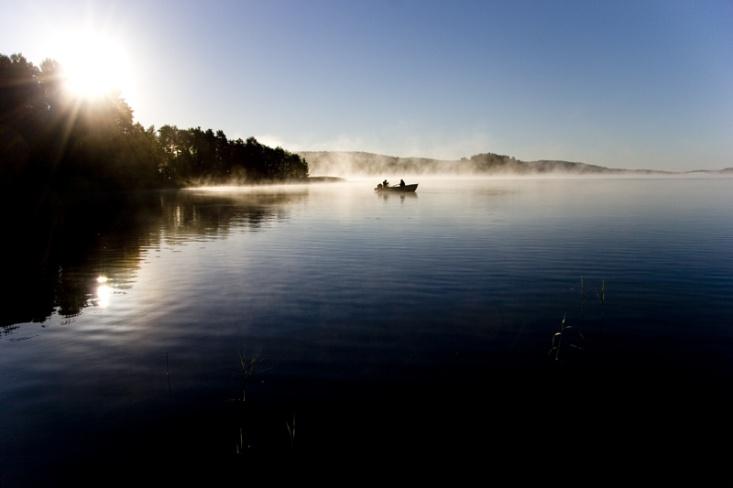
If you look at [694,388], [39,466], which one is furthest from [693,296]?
[39,466]

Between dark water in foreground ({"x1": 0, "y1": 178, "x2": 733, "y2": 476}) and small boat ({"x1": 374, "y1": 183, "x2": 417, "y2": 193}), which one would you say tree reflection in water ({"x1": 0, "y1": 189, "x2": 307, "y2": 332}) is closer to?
dark water in foreground ({"x1": 0, "y1": 178, "x2": 733, "y2": 476})

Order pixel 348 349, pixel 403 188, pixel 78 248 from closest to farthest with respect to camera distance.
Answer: pixel 348 349 → pixel 78 248 → pixel 403 188

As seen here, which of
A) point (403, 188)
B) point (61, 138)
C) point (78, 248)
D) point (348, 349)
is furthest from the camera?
point (403, 188)

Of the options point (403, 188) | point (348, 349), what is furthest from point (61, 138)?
point (348, 349)

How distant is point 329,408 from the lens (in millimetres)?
9930

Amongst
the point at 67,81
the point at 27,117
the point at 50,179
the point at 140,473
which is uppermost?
the point at 67,81

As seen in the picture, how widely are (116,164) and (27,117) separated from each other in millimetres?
21119

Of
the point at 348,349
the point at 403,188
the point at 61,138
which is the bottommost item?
the point at 348,349

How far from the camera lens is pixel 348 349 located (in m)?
13.4

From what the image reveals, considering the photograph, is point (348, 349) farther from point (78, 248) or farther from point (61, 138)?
point (61, 138)

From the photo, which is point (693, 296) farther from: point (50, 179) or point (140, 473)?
point (50, 179)

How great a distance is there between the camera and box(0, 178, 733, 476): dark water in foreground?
30.2ft

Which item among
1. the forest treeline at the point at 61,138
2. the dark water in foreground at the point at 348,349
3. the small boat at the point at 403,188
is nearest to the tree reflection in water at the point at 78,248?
the dark water in foreground at the point at 348,349

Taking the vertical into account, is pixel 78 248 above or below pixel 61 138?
below
